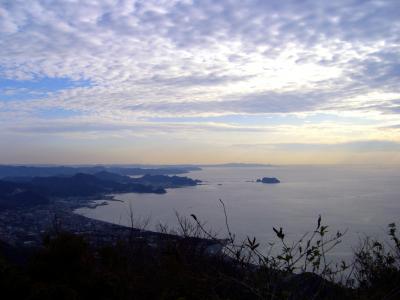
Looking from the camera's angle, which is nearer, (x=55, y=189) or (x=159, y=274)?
(x=159, y=274)

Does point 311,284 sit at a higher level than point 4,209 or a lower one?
higher

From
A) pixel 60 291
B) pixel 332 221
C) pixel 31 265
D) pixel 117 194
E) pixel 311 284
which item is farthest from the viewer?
pixel 117 194

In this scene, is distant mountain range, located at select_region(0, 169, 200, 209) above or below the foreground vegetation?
below

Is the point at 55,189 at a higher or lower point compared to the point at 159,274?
lower

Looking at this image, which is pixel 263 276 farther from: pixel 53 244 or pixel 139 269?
pixel 53 244

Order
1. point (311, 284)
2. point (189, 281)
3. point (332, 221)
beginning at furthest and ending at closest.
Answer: point (332, 221) < point (189, 281) < point (311, 284)

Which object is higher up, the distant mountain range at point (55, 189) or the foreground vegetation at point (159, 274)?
the foreground vegetation at point (159, 274)

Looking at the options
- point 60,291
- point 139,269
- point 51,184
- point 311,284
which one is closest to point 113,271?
point 139,269

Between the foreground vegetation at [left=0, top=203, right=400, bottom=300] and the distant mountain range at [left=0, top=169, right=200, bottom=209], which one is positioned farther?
the distant mountain range at [left=0, top=169, right=200, bottom=209]

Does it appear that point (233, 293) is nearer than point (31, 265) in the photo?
Yes

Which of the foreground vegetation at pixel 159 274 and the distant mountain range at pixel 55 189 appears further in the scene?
the distant mountain range at pixel 55 189

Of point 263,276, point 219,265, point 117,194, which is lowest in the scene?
point 117,194
